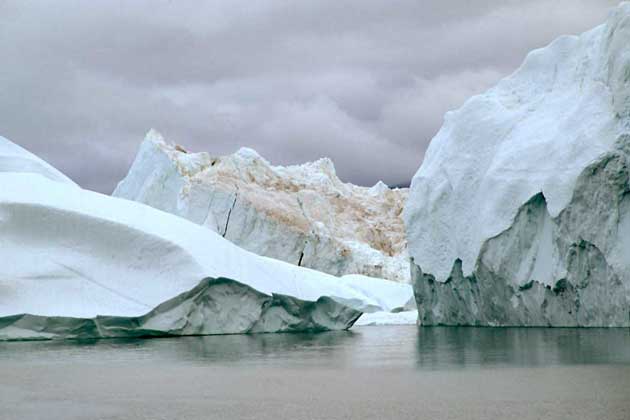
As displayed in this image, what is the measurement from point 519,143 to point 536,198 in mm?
1693

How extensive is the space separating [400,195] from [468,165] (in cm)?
2087

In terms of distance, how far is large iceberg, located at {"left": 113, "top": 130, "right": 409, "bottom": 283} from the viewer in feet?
111

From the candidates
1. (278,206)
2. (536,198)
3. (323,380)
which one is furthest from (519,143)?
(278,206)

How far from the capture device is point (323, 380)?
30.9 ft

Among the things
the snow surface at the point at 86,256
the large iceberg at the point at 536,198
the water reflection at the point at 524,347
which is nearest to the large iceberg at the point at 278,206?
the large iceberg at the point at 536,198

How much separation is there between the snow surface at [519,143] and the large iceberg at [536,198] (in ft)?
0.10

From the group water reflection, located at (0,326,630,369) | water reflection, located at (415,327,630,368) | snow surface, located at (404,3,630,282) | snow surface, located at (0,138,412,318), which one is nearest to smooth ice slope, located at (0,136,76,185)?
snow surface, located at (0,138,412,318)

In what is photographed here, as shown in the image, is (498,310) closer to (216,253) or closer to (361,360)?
(216,253)

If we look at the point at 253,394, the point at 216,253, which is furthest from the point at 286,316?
the point at 253,394

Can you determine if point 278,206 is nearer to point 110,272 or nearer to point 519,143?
point 519,143

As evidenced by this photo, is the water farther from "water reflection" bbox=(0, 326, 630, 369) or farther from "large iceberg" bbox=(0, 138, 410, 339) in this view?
"large iceberg" bbox=(0, 138, 410, 339)

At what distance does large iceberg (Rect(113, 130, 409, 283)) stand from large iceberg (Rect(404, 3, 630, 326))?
1086 cm

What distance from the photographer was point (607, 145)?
1795cm

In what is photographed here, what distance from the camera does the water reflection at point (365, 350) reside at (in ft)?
37.7
